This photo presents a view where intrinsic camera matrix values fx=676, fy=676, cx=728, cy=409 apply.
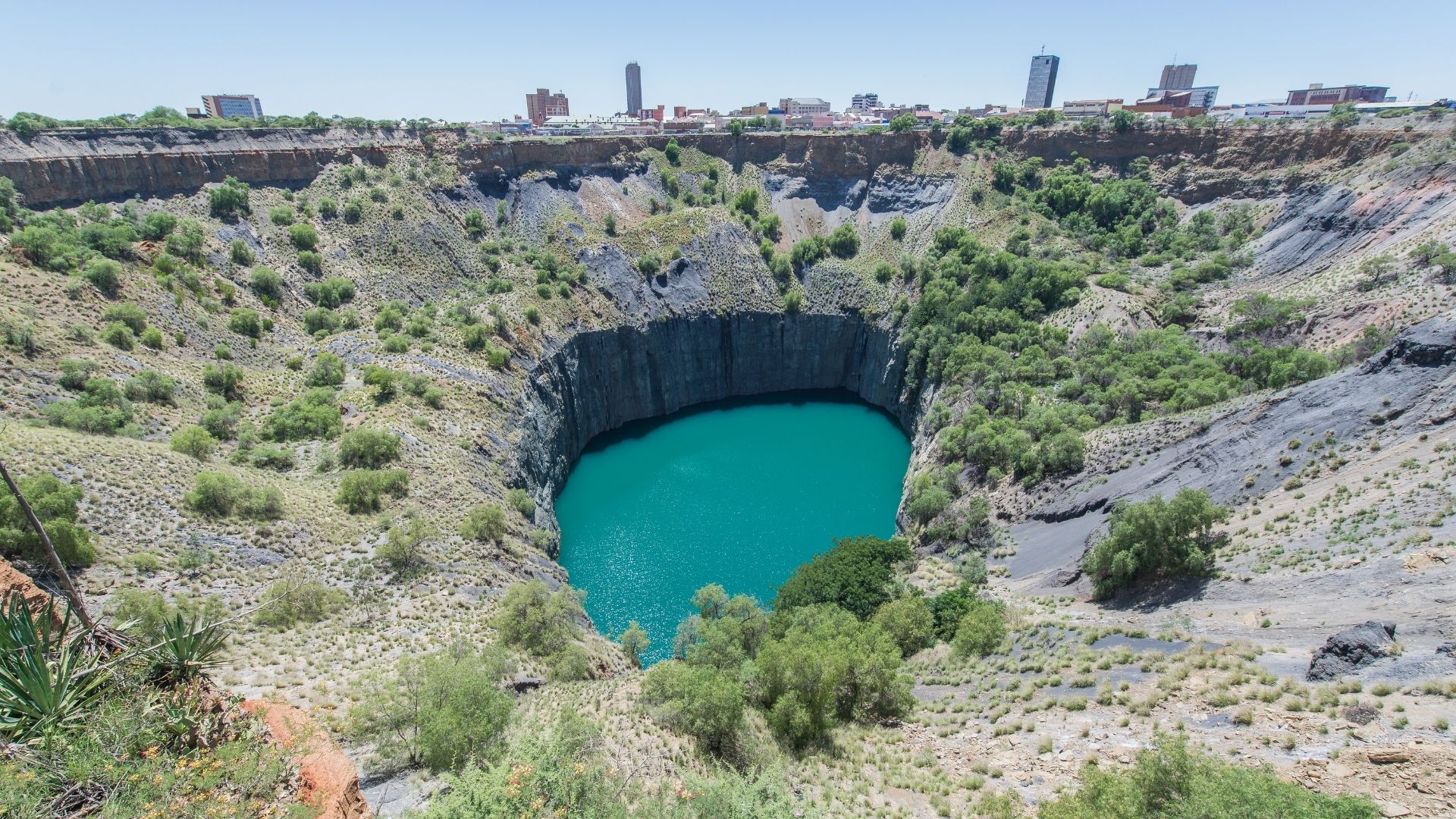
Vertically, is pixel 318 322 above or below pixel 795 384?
above

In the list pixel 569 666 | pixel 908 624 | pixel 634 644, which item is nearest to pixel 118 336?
pixel 569 666

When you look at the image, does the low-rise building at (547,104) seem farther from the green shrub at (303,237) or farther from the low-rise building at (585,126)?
the green shrub at (303,237)

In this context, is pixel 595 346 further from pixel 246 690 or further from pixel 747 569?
pixel 246 690

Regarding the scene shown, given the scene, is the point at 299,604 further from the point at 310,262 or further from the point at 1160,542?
the point at 310,262

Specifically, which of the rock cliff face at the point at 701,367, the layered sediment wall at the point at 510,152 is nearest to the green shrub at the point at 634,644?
the rock cliff face at the point at 701,367

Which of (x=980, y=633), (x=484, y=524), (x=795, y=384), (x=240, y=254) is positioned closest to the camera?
(x=980, y=633)

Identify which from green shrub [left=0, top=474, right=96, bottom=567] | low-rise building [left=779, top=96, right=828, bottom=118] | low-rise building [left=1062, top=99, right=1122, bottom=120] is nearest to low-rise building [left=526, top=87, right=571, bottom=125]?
low-rise building [left=779, top=96, right=828, bottom=118]
